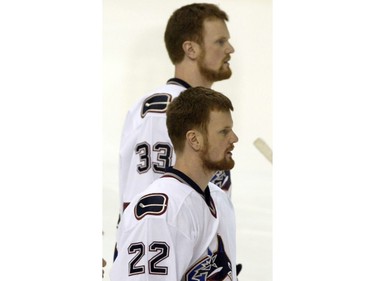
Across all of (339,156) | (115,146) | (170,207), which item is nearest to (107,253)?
(115,146)

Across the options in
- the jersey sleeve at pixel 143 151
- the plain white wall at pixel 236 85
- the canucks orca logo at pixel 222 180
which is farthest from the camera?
the plain white wall at pixel 236 85

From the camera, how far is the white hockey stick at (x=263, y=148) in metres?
3.63

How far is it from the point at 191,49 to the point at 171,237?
0.71m

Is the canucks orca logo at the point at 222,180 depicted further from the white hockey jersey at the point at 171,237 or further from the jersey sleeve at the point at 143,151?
the white hockey jersey at the point at 171,237

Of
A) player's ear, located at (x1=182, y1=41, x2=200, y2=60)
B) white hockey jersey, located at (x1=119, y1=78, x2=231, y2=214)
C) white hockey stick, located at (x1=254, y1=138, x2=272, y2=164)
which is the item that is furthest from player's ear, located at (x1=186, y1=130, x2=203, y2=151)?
white hockey stick, located at (x1=254, y1=138, x2=272, y2=164)

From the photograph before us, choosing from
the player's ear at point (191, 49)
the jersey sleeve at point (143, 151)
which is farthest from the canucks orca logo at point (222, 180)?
the player's ear at point (191, 49)

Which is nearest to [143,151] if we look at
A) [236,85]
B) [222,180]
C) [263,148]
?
[222,180]

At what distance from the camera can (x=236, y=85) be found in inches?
147

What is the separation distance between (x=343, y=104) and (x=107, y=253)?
94 cm

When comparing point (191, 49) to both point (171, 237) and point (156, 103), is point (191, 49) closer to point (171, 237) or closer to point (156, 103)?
point (156, 103)

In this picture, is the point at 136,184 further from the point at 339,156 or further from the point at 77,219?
the point at 339,156

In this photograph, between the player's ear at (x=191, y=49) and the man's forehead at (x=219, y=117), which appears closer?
the man's forehead at (x=219, y=117)

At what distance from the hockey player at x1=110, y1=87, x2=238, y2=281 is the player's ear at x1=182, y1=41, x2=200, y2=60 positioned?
0.42 metres

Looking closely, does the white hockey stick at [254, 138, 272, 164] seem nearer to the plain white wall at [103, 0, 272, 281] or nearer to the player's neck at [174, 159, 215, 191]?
the plain white wall at [103, 0, 272, 281]
